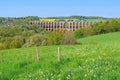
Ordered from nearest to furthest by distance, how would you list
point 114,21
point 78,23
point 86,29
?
point 114,21, point 86,29, point 78,23

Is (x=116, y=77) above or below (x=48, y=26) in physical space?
above

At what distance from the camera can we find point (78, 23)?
139875 mm

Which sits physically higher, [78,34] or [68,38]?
[68,38]

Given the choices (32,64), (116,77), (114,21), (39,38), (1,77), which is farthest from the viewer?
(114,21)

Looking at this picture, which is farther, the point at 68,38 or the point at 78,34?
the point at 78,34

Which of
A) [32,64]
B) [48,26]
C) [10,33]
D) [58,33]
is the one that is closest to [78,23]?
[48,26]

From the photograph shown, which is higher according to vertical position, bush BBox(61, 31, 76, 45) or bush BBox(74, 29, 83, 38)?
bush BBox(61, 31, 76, 45)

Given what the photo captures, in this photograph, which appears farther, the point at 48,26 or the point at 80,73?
the point at 48,26

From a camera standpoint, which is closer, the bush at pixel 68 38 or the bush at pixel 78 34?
the bush at pixel 68 38

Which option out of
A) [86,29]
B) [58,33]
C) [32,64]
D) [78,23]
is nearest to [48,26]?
[78,23]

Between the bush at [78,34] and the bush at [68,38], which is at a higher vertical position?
the bush at [68,38]

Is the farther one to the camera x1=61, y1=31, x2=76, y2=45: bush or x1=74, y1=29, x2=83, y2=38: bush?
x1=74, y1=29, x2=83, y2=38: bush

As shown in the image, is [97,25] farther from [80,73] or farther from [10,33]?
[80,73]

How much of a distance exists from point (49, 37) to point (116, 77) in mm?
65546
